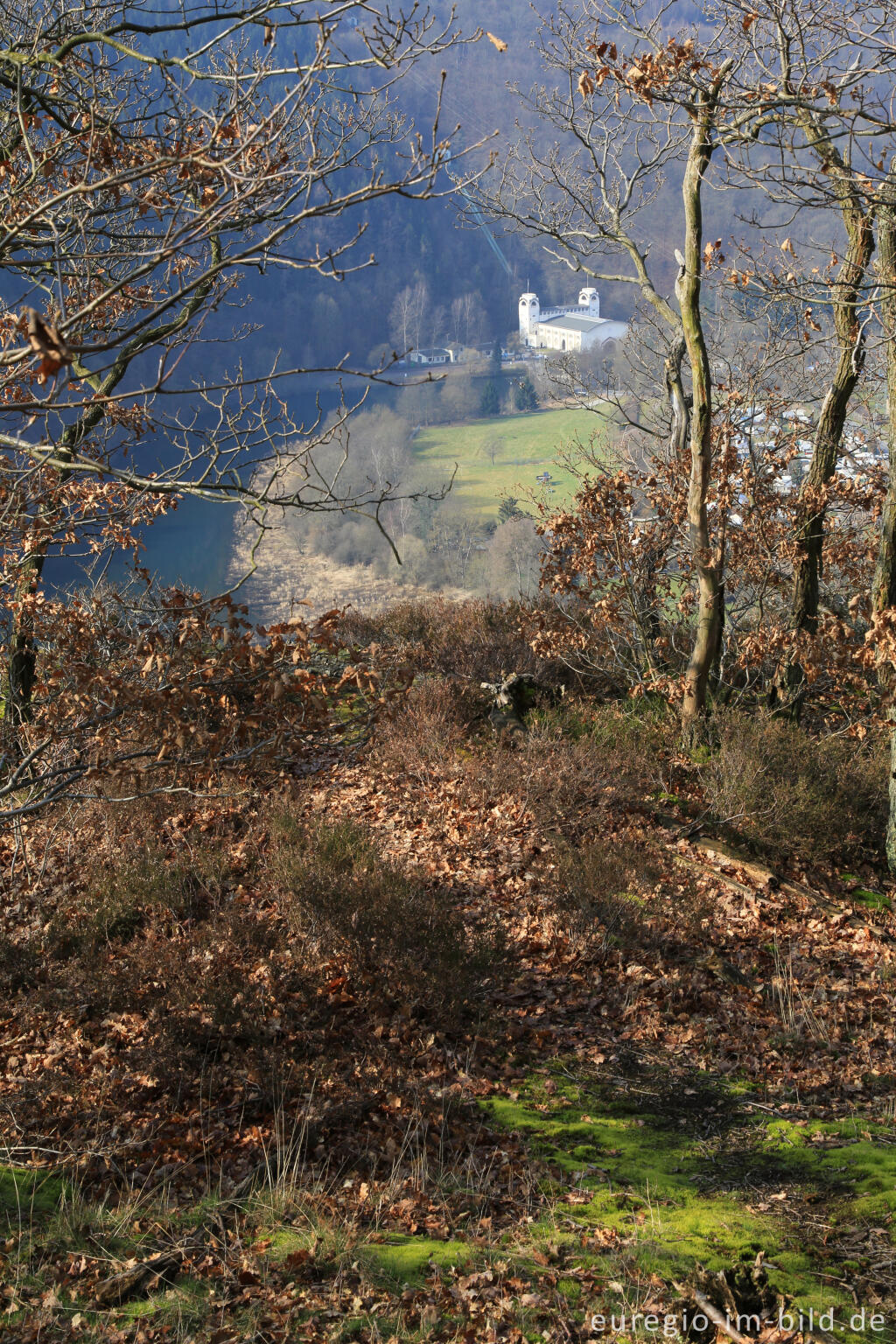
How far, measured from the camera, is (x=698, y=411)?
7.54 meters

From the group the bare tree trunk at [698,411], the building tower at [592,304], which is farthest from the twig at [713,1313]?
the building tower at [592,304]

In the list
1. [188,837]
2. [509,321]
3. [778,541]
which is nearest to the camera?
[188,837]

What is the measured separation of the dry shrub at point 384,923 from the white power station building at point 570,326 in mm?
20160

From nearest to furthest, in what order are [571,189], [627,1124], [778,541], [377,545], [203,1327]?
[203,1327] → [627,1124] → [778,541] → [571,189] → [377,545]

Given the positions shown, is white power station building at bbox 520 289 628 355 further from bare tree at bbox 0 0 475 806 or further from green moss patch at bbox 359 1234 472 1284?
green moss patch at bbox 359 1234 472 1284

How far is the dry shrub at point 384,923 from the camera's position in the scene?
5.21 m

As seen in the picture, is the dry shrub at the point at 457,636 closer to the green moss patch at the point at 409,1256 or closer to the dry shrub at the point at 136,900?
the dry shrub at the point at 136,900

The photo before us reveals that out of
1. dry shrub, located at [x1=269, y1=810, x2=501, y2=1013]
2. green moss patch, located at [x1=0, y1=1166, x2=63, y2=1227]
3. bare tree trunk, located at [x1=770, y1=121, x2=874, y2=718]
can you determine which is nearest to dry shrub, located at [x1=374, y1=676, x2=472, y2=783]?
dry shrub, located at [x1=269, y1=810, x2=501, y2=1013]

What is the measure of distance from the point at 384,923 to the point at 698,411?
5006 millimetres

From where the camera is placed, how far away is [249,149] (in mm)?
3711

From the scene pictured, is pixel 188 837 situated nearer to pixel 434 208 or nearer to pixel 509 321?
pixel 509 321

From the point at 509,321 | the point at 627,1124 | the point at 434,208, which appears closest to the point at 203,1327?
the point at 627,1124

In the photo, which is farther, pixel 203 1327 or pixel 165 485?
pixel 165 485

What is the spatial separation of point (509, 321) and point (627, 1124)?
46457 mm
